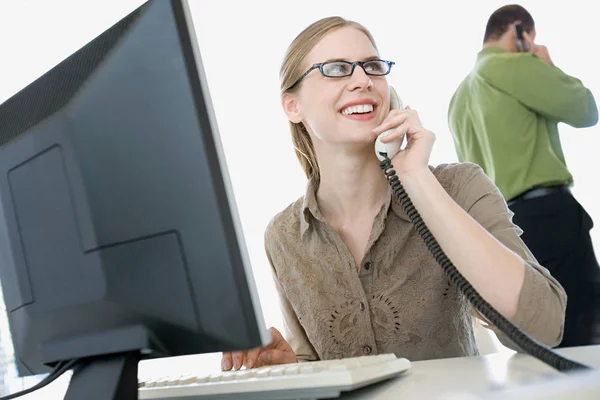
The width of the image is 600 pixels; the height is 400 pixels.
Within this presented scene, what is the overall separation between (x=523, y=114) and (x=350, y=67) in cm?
101

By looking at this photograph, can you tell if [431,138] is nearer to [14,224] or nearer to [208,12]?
[14,224]

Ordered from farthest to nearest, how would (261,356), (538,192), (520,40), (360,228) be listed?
(520,40) → (538,192) → (360,228) → (261,356)

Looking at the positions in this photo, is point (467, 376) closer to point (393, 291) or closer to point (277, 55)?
point (393, 291)

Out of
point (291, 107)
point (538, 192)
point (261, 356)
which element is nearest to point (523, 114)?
point (538, 192)

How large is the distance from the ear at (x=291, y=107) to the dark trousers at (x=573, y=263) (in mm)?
876

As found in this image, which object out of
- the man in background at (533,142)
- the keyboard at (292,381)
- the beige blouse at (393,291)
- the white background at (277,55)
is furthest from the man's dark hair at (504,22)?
the keyboard at (292,381)

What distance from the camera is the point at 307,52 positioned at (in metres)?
1.42

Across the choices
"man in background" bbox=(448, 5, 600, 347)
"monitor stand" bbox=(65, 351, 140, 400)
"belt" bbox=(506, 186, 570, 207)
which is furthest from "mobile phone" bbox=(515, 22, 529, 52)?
"monitor stand" bbox=(65, 351, 140, 400)

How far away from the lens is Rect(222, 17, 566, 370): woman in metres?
1.16

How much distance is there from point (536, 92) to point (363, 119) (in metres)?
1.03

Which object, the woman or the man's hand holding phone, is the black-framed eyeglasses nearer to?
the woman

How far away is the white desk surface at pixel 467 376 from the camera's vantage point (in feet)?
2.25

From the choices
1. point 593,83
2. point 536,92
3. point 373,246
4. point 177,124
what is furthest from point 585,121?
point 177,124

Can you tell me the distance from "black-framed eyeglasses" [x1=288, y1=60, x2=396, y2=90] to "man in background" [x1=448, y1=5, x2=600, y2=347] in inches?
35.5
